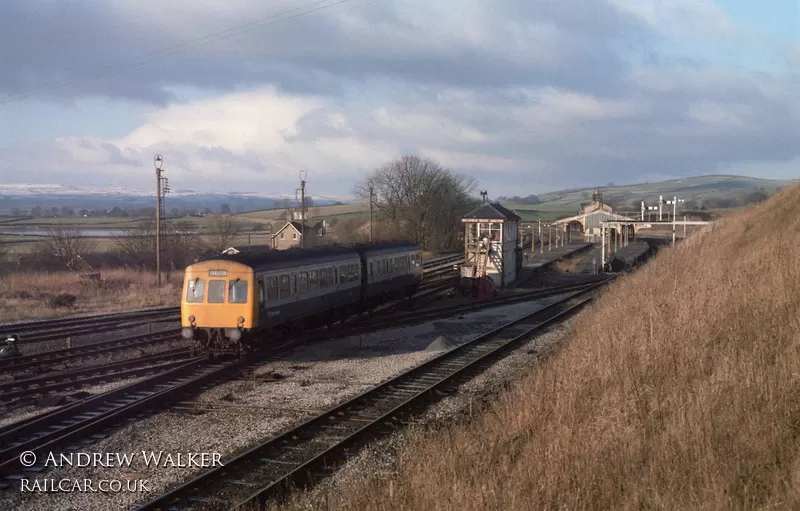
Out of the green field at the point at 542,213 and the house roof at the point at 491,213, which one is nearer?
the house roof at the point at 491,213

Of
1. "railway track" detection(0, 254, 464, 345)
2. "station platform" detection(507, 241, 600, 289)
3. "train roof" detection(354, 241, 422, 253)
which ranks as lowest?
"railway track" detection(0, 254, 464, 345)

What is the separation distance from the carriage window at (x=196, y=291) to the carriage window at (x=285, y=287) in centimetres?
200

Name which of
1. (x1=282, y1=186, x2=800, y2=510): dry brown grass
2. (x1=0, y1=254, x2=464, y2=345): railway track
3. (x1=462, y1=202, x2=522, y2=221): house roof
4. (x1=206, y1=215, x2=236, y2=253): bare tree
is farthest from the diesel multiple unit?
(x1=206, y1=215, x2=236, y2=253): bare tree

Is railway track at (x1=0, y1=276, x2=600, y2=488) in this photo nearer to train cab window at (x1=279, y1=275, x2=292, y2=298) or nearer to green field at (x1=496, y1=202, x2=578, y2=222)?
train cab window at (x1=279, y1=275, x2=292, y2=298)

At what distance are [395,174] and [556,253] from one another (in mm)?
18832

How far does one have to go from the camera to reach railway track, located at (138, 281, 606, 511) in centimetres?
828

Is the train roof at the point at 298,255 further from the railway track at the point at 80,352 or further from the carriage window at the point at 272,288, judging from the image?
the railway track at the point at 80,352

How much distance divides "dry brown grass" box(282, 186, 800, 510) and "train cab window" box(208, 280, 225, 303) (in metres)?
8.55

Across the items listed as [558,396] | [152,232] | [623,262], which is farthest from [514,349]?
[152,232]

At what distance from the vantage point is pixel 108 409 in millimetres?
12414

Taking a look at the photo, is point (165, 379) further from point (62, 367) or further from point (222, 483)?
point (222, 483)

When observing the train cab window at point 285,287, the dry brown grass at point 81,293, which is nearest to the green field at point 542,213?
the dry brown grass at point 81,293

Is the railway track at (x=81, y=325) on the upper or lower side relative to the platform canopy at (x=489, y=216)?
lower

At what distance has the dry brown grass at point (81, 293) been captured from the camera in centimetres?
2794
